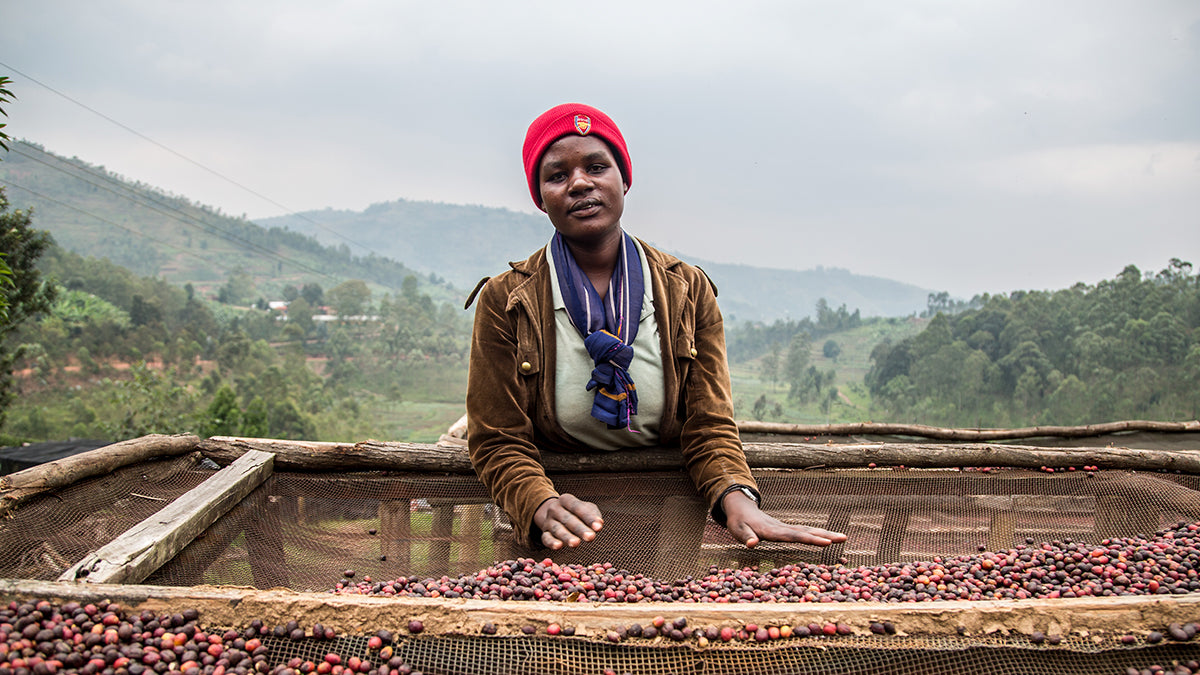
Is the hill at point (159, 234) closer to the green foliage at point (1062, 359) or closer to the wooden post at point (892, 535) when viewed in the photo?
the green foliage at point (1062, 359)

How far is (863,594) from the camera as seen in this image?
7.93ft

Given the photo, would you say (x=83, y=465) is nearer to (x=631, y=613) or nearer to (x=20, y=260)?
(x=631, y=613)

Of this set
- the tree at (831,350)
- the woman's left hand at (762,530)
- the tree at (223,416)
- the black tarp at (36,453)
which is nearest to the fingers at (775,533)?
the woman's left hand at (762,530)

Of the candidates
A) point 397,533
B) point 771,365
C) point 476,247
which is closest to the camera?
point 397,533

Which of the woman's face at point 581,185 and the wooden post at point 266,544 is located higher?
the woman's face at point 581,185

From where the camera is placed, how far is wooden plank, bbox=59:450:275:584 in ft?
7.82

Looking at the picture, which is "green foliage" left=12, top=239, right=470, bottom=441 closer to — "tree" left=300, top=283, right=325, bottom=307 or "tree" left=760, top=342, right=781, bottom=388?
"tree" left=300, top=283, right=325, bottom=307

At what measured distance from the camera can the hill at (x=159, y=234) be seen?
4562 centimetres

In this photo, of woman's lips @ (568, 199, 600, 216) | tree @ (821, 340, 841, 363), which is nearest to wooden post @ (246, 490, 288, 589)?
woman's lips @ (568, 199, 600, 216)

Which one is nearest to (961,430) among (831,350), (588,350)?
(588,350)

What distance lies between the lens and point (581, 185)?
117 inches

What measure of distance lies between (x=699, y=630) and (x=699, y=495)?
133cm

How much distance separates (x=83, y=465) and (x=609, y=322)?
228 cm

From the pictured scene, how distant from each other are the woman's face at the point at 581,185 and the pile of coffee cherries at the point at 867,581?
130 centimetres
